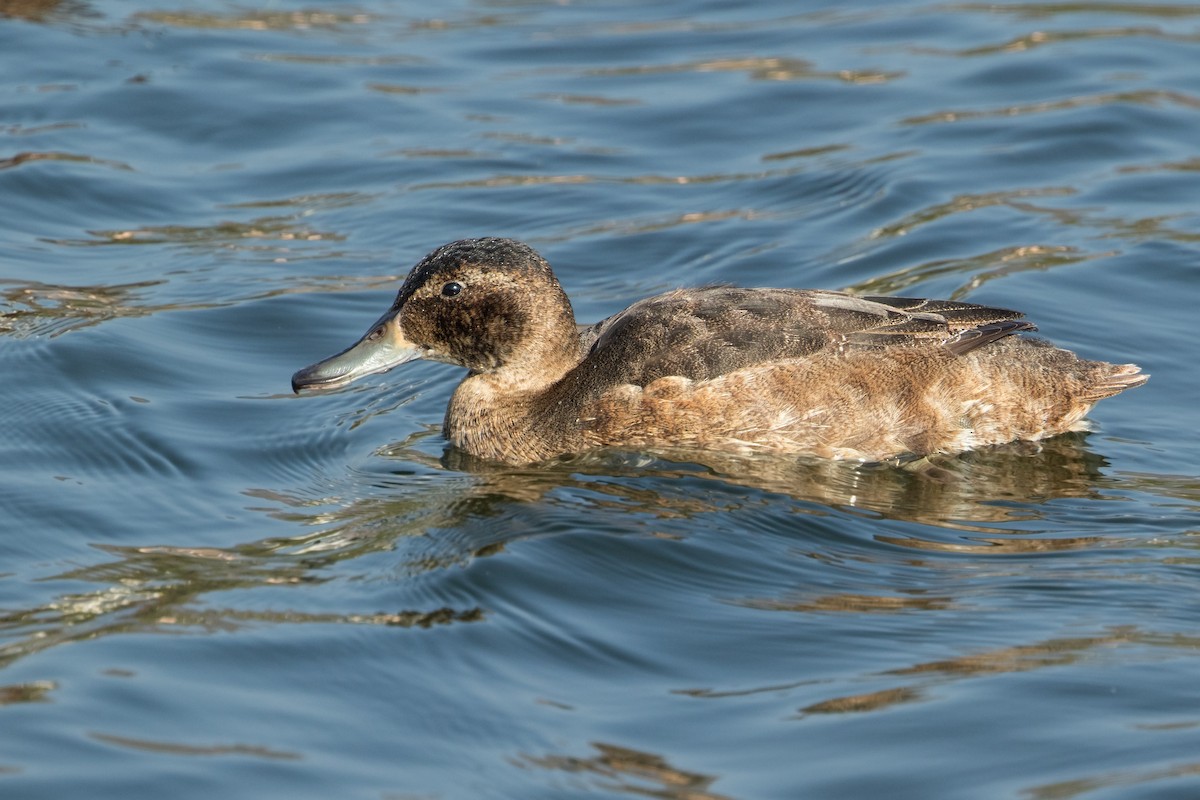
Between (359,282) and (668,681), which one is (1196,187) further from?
(668,681)

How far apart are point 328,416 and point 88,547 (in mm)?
2041

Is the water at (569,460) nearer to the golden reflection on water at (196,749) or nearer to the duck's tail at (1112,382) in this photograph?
the golden reflection on water at (196,749)

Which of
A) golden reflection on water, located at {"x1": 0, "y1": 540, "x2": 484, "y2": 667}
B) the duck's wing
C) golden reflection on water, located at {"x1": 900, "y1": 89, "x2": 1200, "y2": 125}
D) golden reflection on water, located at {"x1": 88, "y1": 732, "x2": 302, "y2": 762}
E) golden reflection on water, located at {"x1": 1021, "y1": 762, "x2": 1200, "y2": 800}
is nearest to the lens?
golden reflection on water, located at {"x1": 1021, "y1": 762, "x2": 1200, "y2": 800}

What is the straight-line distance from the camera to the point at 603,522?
270 inches

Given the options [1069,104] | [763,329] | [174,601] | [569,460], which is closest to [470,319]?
[569,460]

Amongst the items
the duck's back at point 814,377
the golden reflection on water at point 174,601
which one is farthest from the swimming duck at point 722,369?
the golden reflection on water at point 174,601

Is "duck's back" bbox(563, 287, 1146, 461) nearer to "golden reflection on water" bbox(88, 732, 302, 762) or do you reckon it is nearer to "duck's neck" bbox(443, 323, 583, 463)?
"duck's neck" bbox(443, 323, 583, 463)

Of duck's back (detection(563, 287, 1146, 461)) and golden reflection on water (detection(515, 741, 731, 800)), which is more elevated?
duck's back (detection(563, 287, 1146, 461))

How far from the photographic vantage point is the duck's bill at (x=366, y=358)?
7.85 m

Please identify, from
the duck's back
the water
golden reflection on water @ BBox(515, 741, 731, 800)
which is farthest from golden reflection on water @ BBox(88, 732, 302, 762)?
the duck's back

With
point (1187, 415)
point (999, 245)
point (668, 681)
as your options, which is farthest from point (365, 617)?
point (999, 245)

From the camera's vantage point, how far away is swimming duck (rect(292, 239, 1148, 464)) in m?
7.59

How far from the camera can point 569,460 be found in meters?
7.72

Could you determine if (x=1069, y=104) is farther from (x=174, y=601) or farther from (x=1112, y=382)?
(x=174, y=601)
